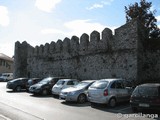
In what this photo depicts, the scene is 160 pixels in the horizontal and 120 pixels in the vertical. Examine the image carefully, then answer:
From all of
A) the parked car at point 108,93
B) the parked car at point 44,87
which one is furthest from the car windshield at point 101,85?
the parked car at point 44,87

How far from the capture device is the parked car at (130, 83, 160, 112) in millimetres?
10773

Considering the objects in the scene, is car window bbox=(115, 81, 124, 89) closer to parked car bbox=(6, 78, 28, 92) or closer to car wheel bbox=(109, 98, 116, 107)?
→ car wheel bbox=(109, 98, 116, 107)

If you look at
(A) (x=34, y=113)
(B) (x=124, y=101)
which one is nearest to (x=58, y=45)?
(B) (x=124, y=101)

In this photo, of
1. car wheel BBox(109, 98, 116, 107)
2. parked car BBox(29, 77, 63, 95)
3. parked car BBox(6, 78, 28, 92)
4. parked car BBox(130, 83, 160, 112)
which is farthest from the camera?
parked car BBox(6, 78, 28, 92)

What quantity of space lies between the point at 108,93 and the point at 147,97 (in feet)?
8.76

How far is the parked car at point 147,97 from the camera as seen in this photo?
10.8 meters

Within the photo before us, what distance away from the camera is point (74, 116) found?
10.6m

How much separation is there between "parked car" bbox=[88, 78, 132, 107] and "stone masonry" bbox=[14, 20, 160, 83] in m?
5.20

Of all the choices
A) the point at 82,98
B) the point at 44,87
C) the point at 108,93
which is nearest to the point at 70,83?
the point at 44,87

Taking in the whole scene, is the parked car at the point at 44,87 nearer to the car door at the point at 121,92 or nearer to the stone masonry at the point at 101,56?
the stone masonry at the point at 101,56

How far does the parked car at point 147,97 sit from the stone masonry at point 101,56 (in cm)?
758

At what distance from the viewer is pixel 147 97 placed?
36.2ft

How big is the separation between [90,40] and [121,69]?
16.9 ft

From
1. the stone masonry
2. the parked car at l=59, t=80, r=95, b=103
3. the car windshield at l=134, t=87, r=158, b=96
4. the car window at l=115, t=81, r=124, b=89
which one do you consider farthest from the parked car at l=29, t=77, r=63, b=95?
the car windshield at l=134, t=87, r=158, b=96
